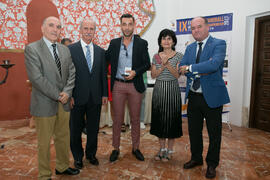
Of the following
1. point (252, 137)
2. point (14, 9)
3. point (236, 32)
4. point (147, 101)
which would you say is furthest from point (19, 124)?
point (236, 32)

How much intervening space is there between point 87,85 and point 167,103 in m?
1.00

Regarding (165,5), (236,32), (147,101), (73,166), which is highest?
(165,5)

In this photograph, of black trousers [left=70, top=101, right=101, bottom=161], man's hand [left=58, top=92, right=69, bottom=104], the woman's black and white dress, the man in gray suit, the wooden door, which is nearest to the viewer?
the man in gray suit

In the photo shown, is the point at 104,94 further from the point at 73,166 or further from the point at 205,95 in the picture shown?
the point at 205,95

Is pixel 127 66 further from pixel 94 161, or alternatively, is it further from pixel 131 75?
pixel 94 161

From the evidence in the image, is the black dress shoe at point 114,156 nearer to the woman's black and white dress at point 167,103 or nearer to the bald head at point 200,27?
the woman's black and white dress at point 167,103

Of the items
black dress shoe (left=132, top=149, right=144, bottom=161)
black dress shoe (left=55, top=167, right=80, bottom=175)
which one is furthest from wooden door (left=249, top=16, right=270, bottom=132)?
black dress shoe (left=55, top=167, right=80, bottom=175)

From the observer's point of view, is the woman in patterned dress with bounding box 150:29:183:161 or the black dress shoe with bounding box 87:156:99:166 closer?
the woman in patterned dress with bounding box 150:29:183:161

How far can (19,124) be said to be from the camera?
4660mm

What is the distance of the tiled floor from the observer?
8.34 ft

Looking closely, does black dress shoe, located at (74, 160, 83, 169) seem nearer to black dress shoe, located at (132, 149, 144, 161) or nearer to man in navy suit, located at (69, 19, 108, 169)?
man in navy suit, located at (69, 19, 108, 169)

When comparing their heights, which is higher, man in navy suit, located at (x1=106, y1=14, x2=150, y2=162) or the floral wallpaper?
the floral wallpaper

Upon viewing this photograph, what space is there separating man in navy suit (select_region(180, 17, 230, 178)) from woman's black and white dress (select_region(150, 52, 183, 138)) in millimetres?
150

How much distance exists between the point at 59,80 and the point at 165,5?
186 inches
